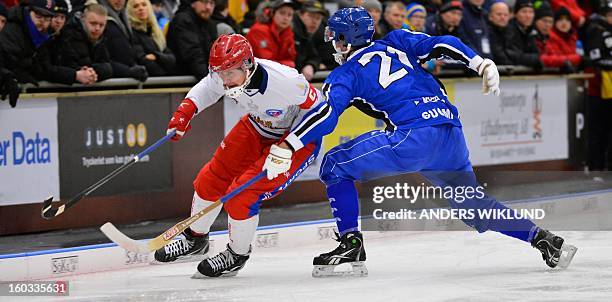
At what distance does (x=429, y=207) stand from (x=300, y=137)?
8.72 feet

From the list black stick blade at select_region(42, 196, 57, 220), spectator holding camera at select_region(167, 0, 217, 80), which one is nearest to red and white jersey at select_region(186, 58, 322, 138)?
black stick blade at select_region(42, 196, 57, 220)

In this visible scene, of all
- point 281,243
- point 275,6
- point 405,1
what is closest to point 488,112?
point 405,1

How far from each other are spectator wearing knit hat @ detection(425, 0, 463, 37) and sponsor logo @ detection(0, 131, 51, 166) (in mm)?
4151

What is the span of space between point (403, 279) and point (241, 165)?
3.68 ft

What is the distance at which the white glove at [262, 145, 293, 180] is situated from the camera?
6332 millimetres

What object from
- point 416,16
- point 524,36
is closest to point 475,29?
point 416,16

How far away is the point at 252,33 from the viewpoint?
385 inches

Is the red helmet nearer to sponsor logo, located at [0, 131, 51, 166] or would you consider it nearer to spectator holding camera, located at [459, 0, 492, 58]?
sponsor logo, located at [0, 131, 51, 166]

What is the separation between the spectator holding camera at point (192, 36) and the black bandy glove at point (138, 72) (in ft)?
1.85

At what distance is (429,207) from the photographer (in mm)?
8820

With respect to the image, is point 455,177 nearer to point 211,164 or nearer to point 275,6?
point 211,164

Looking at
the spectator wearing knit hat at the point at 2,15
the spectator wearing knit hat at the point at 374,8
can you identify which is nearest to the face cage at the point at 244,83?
the spectator wearing knit hat at the point at 2,15

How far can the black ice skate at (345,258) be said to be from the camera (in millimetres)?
6695

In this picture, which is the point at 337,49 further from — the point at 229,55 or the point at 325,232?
the point at 325,232
